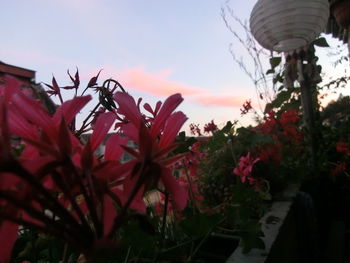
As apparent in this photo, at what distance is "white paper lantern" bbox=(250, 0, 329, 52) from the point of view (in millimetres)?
1789

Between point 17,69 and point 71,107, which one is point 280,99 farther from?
point 71,107

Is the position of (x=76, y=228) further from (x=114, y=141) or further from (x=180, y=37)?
(x=180, y=37)

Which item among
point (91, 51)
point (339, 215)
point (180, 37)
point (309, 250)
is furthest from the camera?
point (180, 37)

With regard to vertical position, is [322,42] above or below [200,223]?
above

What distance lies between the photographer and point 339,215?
277 centimetres

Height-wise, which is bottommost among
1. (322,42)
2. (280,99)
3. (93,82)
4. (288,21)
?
(93,82)

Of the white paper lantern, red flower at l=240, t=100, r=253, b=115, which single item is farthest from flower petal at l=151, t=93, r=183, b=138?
red flower at l=240, t=100, r=253, b=115

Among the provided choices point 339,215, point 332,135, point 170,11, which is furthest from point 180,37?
point 339,215

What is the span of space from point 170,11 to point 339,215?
2.48m

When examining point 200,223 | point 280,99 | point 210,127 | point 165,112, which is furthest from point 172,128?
point 280,99

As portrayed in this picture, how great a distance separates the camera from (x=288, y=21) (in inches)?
72.2

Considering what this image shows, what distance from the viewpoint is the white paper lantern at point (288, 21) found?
1789mm

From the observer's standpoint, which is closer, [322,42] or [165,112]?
[165,112]

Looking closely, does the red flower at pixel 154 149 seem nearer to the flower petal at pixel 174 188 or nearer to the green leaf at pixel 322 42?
the flower petal at pixel 174 188
